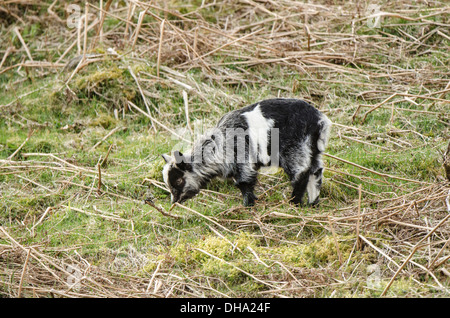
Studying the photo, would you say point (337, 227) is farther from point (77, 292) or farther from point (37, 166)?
point (37, 166)

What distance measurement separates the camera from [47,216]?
601 cm

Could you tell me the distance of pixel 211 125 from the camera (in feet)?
24.7

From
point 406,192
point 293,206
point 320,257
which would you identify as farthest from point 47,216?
point 406,192

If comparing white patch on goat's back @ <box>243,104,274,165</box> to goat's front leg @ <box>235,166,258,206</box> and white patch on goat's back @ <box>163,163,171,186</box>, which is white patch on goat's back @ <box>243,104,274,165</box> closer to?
goat's front leg @ <box>235,166,258,206</box>

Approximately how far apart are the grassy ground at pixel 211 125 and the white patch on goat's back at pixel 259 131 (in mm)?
584

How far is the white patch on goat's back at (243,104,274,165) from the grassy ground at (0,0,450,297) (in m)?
0.58

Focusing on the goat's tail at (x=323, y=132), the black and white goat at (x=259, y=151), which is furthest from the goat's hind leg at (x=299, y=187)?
the goat's tail at (x=323, y=132)

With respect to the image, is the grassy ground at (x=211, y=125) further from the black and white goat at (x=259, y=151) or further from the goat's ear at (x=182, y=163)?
the goat's ear at (x=182, y=163)

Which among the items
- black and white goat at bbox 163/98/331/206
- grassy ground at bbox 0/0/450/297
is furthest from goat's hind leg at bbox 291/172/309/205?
grassy ground at bbox 0/0/450/297

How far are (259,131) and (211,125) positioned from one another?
1.90 metres

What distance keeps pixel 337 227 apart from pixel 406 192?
1130 mm

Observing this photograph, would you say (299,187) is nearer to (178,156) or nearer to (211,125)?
(178,156)

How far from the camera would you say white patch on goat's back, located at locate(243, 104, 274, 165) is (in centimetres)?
573

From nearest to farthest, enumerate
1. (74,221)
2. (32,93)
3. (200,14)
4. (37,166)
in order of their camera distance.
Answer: (74,221) < (37,166) < (32,93) < (200,14)
